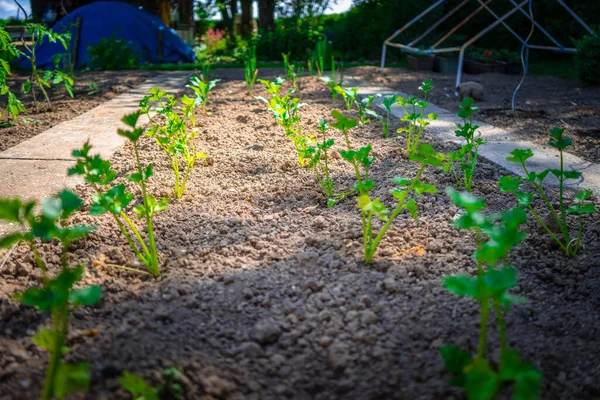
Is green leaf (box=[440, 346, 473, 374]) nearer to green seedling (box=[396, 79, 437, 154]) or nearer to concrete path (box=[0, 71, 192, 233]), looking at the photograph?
green seedling (box=[396, 79, 437, 154])

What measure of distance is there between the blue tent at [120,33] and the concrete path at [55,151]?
4.41m

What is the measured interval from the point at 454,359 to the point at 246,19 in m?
12.1

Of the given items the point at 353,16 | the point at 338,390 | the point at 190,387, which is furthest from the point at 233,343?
the point at 353,16

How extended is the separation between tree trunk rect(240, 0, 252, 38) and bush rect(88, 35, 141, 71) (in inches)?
198

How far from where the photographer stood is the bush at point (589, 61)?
5321 mm

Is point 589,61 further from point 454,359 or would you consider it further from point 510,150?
point 454,359

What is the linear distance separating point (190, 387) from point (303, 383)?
26 centimetres

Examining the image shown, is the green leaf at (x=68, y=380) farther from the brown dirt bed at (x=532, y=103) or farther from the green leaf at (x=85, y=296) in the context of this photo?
the brown dirt bed at (x=532, y=103)

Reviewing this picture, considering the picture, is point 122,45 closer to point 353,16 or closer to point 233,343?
point 353,16

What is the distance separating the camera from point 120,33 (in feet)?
27.9

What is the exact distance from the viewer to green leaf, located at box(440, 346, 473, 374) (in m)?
1.08

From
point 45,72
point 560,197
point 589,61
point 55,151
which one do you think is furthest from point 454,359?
point 589,61

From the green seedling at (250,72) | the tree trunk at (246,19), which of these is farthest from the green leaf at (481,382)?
the tree trunk at (246,19)

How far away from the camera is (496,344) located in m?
1.25
